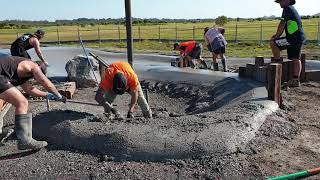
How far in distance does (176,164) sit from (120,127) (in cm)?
111

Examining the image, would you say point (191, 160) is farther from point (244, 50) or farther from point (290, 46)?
point (244, 50)

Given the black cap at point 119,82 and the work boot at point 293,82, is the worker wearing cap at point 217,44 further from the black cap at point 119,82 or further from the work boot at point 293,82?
the black cap at point 119,82

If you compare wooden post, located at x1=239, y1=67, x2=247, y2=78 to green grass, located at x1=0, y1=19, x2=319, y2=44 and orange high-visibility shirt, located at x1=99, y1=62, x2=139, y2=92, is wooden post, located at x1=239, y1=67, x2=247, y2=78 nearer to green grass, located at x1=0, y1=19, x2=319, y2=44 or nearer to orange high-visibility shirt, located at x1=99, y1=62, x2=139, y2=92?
orange high-visibility shirt, located at x1=99, y1=62, x2=139, y2=92

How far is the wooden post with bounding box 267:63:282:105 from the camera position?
7.18 m

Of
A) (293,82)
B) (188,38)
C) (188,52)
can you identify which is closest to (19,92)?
(293,82)

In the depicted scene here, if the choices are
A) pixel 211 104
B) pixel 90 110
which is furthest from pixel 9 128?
pixel 211 104

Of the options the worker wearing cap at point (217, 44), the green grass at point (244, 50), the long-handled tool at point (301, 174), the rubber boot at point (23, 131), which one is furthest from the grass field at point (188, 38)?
the rubber boot at point (23, 131)

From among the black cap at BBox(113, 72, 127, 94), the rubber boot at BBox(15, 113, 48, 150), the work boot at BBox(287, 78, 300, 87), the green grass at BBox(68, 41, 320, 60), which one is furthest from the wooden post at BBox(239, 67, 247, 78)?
the green grass at BBox(68, 41, 320, 60)

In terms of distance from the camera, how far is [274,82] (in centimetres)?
716

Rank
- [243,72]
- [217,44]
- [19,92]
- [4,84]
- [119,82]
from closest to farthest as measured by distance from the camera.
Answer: [4,84] < [19,92] < [119,82] < [243,72] < [217,44]

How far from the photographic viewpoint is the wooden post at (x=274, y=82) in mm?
7180

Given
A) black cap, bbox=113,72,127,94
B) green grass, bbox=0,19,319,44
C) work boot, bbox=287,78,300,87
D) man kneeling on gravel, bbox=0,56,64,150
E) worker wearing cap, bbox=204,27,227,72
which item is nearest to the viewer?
man kneeling on gravel, bbox=0,56,64,150

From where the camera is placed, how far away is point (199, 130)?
230 inches

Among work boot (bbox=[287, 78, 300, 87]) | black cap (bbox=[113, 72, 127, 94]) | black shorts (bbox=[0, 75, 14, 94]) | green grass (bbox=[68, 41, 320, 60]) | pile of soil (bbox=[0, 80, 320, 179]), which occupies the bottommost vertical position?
green grass (bbox=[68, 41, 320, 60])
